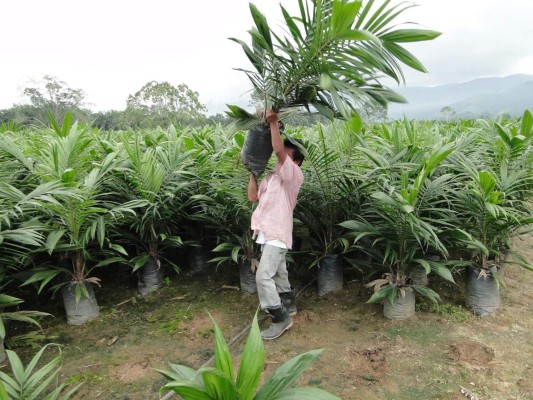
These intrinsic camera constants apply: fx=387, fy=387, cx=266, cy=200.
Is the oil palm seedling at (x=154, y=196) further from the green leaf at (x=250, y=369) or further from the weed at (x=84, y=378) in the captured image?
the green leaf at (x=250, y=369)

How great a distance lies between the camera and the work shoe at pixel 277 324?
2.54 metres

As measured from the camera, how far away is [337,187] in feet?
9.48

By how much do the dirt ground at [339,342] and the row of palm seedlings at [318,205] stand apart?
16cm

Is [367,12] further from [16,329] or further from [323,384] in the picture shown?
[16,329]

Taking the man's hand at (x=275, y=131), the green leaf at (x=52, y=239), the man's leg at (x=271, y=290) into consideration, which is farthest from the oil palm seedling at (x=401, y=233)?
the green leaf at (x=52, y=239)

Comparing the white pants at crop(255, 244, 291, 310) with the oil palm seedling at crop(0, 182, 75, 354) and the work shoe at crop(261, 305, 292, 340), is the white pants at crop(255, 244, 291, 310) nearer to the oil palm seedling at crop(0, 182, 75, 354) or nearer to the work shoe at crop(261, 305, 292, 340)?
the work shoe at crop(261, 305, 292, 340)

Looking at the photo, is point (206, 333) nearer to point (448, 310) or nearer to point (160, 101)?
point (448, 310)

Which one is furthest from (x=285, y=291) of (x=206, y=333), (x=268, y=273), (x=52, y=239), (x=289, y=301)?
(x=52, y=239)

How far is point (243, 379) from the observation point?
136cm

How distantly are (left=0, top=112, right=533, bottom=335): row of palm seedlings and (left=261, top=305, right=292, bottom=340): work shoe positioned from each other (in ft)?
1.96

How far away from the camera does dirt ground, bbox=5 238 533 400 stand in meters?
2.05

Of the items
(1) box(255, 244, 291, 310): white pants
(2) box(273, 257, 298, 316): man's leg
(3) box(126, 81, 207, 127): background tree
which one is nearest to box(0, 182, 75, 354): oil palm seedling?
(1) box(255, 244, 291, 310): white pants

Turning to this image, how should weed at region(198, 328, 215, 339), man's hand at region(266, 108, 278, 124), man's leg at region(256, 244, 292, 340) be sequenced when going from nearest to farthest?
man's hand at region(266, 108, 278, 124)
man's leg at region(256, 244, 292, 340)
weed at region(198, 328, 215, 339)

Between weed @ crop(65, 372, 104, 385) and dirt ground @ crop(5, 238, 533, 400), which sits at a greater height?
weed @ crop(65, 372, 104, 385)
